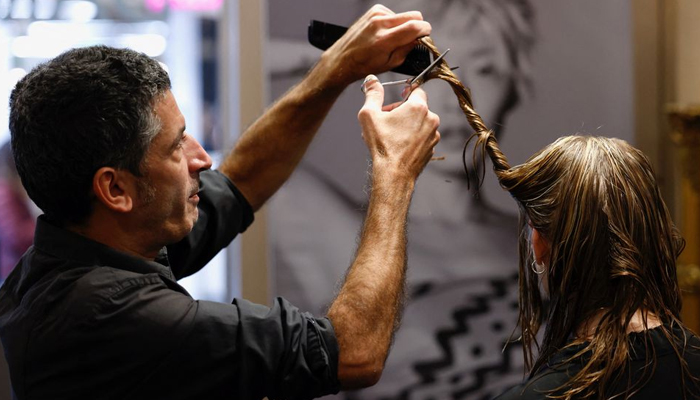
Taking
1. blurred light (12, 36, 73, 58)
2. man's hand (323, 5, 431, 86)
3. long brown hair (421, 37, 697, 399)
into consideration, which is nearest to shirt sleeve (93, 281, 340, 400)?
long brown hair (421, 37, 697, 399)

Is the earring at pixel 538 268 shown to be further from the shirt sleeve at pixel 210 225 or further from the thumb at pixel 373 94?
the shirt sleeve at pixel 210 225

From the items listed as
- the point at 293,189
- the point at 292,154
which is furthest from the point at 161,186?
the point at 293,189

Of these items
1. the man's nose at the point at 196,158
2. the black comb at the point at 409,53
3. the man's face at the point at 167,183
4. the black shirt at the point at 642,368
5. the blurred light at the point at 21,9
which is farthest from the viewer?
the blurred light at the point at 21,9

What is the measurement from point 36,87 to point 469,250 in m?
1.81

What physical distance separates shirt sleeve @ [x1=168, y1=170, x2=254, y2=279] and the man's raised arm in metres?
0.06

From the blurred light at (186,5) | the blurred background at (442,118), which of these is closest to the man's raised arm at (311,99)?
the blurred background at (442,118)

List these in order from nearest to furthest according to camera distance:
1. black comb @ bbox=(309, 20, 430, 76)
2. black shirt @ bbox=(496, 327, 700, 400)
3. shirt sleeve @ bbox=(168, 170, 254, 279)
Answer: black shirt @ bbox=(496, 327, 700, 400)
black comb @ bbox=(309, 20, 430, 76)
shirt sleeve @ bbox=(168, 170, 254, 279)

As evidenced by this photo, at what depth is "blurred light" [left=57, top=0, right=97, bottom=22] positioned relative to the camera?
2.33m

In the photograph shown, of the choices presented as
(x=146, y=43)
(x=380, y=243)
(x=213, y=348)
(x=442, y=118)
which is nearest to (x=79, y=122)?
(x=213, y=348)

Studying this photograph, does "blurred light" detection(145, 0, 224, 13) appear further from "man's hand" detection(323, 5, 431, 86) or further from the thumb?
the thumb

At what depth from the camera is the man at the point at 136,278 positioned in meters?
1.10

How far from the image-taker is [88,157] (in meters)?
1.12

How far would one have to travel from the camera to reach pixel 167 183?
120cm

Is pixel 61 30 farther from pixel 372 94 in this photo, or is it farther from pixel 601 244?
pixel 601 244
